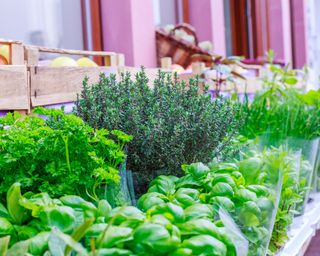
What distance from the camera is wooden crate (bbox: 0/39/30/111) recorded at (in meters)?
1.46

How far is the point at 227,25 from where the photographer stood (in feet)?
19.5

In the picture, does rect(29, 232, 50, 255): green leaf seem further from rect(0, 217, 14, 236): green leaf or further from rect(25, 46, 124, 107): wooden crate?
rect(25, 46, 124, 107): wooden crate

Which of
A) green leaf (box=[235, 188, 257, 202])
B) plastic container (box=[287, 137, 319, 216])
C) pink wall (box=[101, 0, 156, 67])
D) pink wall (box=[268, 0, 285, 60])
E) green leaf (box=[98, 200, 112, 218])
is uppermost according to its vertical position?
pink wall (box=[268, 0, 285, 60])

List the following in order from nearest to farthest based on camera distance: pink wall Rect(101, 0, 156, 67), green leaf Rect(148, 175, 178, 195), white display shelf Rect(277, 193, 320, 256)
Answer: green leaf Rect(148, 175, 178, 195), white display shelf Rect(277, 193, 320, 256), pink wall Rect(101, 0, 156, 67)

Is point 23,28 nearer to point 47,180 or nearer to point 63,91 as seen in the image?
point 63,91

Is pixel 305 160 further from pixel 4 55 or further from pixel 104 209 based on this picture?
pixel 104 209

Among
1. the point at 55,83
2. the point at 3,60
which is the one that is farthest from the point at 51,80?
the point at 3,60

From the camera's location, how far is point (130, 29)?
129 inches

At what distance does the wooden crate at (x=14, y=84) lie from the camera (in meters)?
1.46

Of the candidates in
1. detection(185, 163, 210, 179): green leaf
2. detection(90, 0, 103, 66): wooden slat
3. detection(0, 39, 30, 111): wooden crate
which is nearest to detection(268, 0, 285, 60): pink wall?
detection(90, 0, 103, 66): wooden slat

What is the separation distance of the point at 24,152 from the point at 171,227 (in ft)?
1.24

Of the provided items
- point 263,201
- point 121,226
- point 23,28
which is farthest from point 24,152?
point 23,28

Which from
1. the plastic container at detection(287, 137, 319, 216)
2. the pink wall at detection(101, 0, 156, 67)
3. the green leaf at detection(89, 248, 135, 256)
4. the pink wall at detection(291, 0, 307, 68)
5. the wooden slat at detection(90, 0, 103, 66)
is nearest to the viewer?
the green leaf at detection(89, 248, 135, 256)

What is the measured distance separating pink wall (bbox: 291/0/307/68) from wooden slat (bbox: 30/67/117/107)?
6004 millimetres
